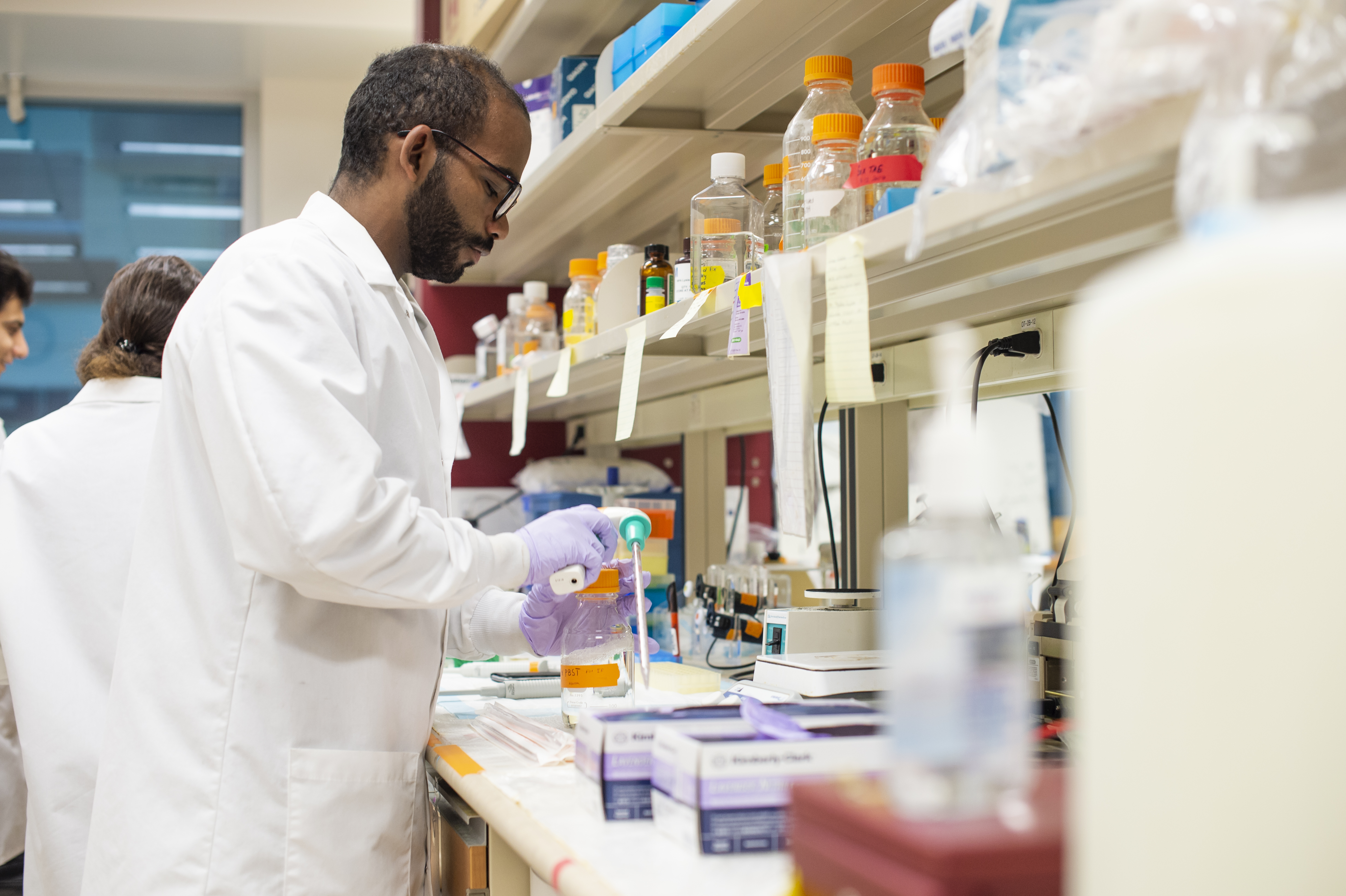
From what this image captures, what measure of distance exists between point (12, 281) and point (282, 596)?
1945mm

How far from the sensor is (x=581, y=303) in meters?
2.35

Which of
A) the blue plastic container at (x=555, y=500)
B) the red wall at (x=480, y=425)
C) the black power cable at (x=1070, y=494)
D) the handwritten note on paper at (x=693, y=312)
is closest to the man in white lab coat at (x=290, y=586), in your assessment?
the handwritten note on paper at (x=693, y=312)

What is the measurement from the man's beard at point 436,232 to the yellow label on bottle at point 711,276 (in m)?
0.33

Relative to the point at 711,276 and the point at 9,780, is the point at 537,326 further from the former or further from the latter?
the point at 9,780

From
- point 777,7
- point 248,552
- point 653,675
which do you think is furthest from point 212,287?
point 653,675

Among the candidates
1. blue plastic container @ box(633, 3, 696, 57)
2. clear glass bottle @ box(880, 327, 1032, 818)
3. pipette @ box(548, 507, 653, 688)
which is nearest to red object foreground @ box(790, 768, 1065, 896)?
clear glass bottle @ box(880, 327, 1032, 818)

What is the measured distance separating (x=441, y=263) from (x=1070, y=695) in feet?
3.53

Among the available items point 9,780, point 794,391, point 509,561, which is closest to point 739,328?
point 794,391

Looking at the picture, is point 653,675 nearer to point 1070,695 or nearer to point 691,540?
point 1070,695

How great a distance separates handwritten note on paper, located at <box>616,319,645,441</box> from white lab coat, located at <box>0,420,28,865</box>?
1.39 m

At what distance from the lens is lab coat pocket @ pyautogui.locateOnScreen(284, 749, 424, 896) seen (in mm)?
1293

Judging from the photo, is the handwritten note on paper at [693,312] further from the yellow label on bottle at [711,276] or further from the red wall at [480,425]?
the red wall at [480,425]

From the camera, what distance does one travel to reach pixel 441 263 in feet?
5.40

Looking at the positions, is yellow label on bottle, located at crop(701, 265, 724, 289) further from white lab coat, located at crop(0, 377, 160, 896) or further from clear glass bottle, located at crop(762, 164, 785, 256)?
white lab coat, located at crop(0, 377, 160, 896)
